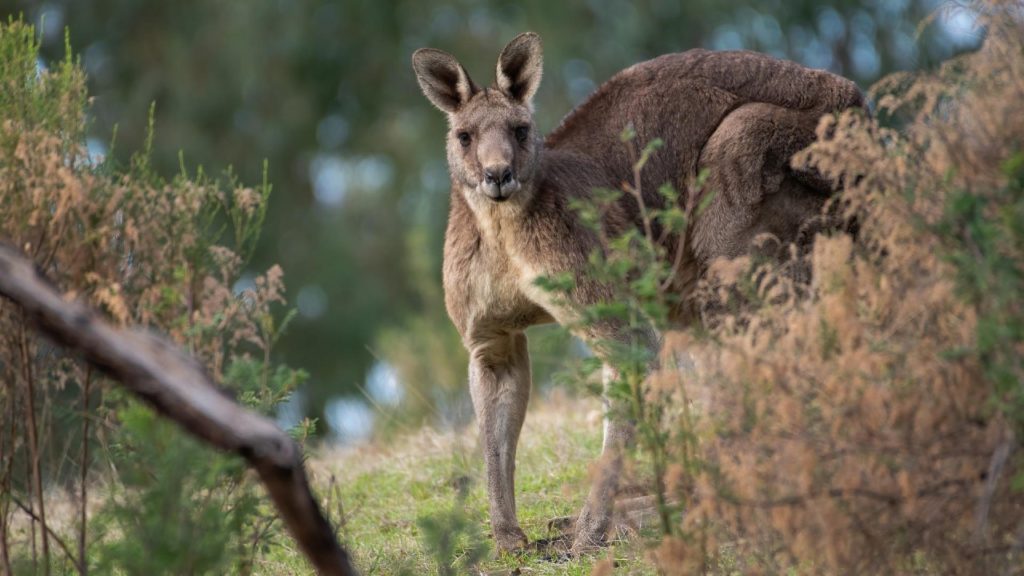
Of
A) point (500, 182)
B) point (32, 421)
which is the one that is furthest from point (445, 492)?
point (32, 421)

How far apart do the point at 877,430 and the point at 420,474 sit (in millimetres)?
4123

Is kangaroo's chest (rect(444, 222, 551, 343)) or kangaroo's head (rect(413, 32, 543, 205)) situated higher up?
kangaroo's head (rect(413, 32, 543, 205))

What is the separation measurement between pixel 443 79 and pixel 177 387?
3058 millimetres

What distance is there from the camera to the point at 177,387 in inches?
140

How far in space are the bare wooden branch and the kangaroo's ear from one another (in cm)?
286

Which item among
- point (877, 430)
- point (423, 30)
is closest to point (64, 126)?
point (877, 430)

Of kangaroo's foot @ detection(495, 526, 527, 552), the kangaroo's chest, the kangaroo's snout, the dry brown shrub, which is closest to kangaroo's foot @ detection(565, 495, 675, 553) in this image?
kangaroo's foot @ detection(495, 526, 527, 552)

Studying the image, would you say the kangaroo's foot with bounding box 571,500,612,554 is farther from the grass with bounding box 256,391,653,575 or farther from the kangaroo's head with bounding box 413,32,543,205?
the kangaroo's head with bounding box 413,32,543,205

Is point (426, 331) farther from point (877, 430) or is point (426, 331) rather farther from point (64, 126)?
point (877, 430)

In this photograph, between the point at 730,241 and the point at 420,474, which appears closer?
the point at 730,241

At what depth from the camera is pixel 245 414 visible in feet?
11.7

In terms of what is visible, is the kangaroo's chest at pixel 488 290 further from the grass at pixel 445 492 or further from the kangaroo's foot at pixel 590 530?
the kangaroo's foot at pixel 590 530

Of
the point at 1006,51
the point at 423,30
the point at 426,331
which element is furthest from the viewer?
the point at 423,30

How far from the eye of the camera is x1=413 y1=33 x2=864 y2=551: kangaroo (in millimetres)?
5918
